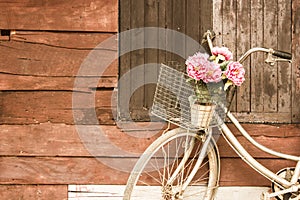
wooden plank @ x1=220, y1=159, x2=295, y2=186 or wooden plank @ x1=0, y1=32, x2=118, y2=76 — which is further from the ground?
wooden plank @ x1=0, y1=32, x2=118, y2=76

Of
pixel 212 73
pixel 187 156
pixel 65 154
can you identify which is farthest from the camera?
pixel 65 154

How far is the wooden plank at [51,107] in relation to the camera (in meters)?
3.56

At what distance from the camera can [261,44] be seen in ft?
11.9

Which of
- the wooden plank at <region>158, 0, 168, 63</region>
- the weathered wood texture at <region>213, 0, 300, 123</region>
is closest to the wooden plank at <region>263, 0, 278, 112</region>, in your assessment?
the weathered wood texture at <region>213, 0, 300, 123</region>

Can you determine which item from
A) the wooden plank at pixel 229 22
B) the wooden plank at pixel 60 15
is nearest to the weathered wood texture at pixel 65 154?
the wooden plank at pixel 60 15

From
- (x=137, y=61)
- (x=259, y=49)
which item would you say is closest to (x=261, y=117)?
(x=259, y=49)

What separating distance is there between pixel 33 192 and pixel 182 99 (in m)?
1.24

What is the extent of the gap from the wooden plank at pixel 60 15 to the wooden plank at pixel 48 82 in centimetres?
33

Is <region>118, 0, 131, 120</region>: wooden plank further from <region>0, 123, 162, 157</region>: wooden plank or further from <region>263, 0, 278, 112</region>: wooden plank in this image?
<region>263, 0, 278, 112</region>: wooden plank

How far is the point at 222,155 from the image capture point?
12.0 ft

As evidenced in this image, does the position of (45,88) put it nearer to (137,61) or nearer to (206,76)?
(137,61)

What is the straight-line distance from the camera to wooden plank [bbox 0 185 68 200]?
11.8 ft

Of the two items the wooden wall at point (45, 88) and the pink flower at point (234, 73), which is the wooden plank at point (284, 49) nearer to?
the pink flower at point (234, 73)

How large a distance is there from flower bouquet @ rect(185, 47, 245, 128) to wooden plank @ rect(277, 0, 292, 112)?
26.0 inches
